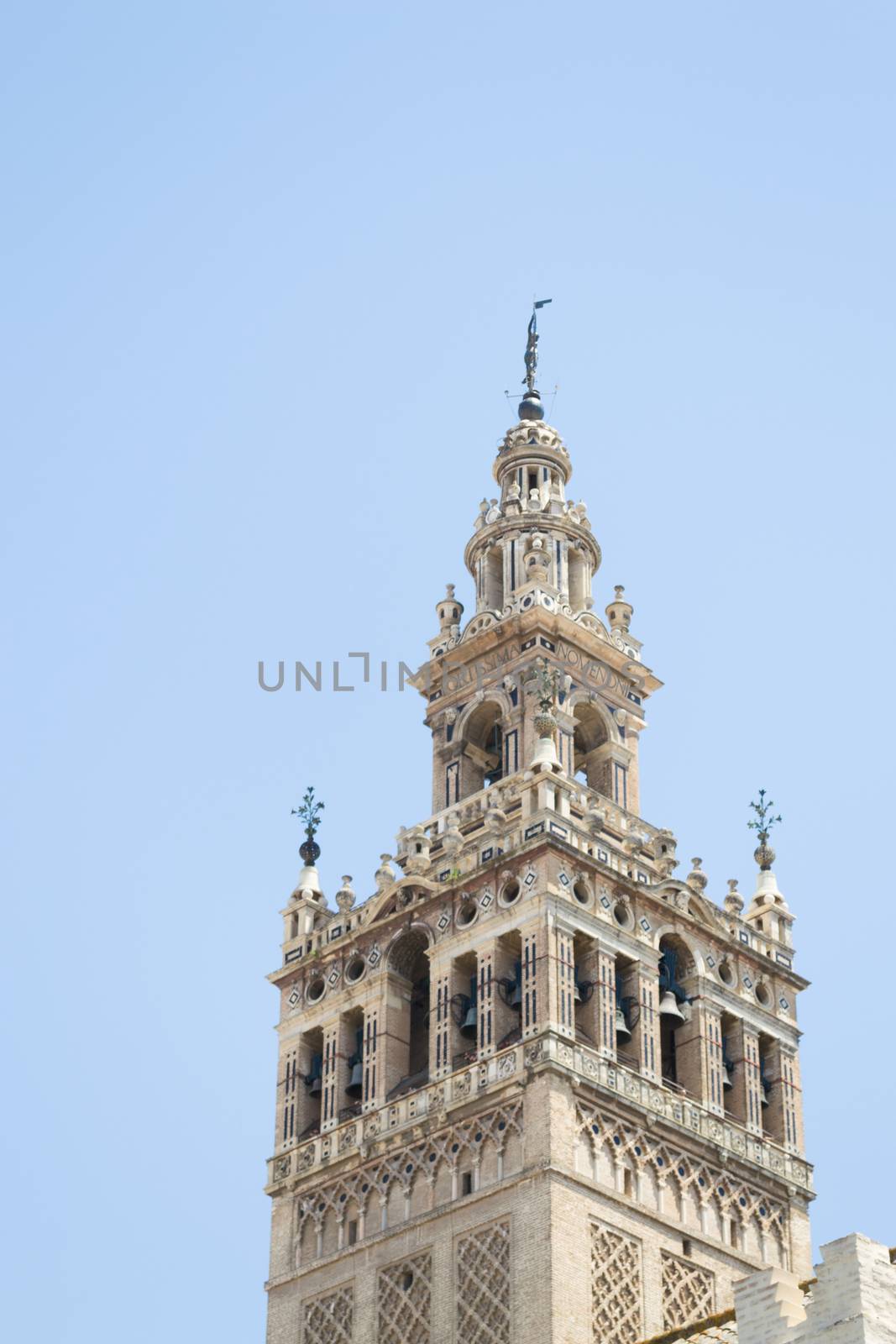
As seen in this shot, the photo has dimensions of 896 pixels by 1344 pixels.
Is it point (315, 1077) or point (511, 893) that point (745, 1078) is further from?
point (315, 1077)

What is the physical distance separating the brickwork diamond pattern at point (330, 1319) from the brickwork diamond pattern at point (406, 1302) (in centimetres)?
101

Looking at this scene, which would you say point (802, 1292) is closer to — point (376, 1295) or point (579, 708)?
point (376, 1295)

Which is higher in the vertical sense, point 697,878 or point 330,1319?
point 697,878

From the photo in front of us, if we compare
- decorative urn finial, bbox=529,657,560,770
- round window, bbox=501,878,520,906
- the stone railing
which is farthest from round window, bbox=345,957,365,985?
decorative urn finial, bbox=529,657,560,770

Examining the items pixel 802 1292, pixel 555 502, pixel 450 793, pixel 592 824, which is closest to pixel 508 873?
pixel 592 824

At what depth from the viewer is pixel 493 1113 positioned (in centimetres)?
5381

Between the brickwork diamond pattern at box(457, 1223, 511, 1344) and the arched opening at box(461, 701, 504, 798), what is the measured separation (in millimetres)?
13704

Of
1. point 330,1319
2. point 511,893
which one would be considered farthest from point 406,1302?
point 511,893

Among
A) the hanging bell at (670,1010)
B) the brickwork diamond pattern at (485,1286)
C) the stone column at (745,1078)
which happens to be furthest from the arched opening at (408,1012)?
the stone column at (745,1078)

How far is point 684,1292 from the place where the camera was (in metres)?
53.4

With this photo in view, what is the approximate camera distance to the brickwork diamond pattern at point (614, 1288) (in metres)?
51.2

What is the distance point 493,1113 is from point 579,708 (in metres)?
13.2

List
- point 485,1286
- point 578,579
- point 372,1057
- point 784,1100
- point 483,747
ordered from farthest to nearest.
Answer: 1. point 578,579
2. point 483,747
3. point 784,1100
4. point 372,1057
5. point 485,1286

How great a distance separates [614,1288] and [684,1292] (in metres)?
2.24
